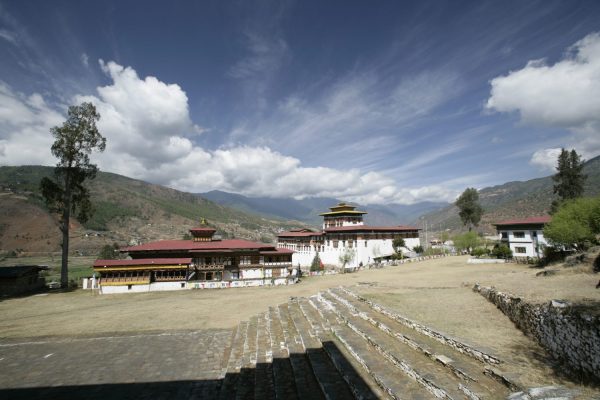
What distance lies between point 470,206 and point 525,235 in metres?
17.0

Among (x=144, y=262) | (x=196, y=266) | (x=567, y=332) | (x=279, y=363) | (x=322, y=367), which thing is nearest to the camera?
(x=567, y=332)

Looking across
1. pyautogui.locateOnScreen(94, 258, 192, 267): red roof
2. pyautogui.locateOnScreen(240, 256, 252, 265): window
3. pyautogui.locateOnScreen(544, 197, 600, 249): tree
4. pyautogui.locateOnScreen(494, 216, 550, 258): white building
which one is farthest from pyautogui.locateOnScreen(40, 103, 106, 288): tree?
pyautogui.locateOnScreen(494, 216, 550, 258): white building

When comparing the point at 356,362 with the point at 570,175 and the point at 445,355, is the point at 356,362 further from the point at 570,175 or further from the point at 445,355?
the point at 570,175

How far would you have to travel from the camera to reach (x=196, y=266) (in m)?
Answer: 39.7

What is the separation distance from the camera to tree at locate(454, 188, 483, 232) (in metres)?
64.2

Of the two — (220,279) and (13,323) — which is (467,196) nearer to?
(220,279)

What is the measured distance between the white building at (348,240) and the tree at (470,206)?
461 inches

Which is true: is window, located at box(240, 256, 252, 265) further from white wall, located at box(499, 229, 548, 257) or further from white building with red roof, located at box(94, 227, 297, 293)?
white wall, located at box(499, 229, 548, 257)

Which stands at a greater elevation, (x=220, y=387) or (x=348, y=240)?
(x=348, y=240)

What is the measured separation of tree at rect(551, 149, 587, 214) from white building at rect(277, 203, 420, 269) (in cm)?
2924

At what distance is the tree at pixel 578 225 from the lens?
26844 millimetres

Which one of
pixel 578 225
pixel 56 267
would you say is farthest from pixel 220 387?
pixel 56 267

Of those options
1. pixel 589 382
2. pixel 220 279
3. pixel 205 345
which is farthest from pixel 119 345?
pixel 220 279

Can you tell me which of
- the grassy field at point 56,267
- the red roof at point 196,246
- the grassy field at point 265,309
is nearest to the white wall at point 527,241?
the grassy field at point 265,309
